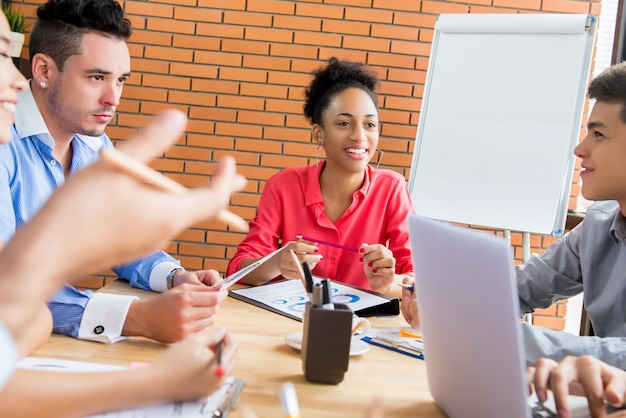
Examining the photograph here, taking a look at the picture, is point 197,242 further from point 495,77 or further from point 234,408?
point 234,408

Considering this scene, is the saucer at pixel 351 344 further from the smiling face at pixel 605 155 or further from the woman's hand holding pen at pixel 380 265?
the smiling face at pixel 605 155

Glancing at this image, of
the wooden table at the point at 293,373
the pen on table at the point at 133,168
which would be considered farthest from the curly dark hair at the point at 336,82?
the pen on table at the point at 133,168

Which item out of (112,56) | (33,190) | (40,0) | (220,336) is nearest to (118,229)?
(220,336)

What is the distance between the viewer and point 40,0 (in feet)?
10.4

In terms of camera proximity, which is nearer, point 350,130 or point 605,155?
point 605,155

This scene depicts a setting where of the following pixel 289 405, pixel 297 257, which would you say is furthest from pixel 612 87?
pixel 289 405

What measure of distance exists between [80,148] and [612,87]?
1582mm

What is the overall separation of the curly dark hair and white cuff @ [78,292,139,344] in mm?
1454

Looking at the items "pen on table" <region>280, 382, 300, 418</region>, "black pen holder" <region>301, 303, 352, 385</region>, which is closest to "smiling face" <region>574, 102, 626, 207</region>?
"black pen holder" <region>301, 303, 352, 385</region>

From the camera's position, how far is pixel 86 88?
1.83 metres

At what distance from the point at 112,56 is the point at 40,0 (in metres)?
1.69

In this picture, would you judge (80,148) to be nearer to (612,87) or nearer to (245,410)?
(245,410)

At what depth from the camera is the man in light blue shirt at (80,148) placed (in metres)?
1.17

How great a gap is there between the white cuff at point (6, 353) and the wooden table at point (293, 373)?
0.46 meters
